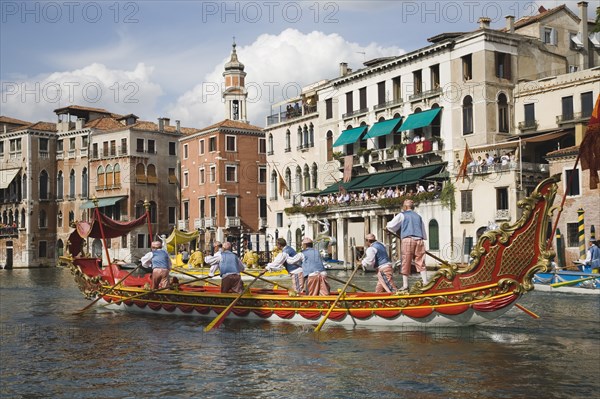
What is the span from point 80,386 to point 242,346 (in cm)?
404

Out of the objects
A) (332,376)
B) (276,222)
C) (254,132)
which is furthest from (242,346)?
(254,132)

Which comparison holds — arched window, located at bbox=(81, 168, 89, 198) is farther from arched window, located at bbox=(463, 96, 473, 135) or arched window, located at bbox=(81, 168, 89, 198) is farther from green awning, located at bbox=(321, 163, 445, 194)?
arched window, located at bbox=(463, 96, 473, 135)

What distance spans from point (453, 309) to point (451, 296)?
251mm

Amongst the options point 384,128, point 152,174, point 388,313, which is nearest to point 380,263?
point 388,313

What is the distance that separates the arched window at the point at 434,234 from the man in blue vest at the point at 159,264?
69.2 feet

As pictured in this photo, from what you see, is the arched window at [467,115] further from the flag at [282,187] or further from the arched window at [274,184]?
the arched window at [274,184]

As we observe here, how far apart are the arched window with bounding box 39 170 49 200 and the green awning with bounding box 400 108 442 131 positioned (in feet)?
111

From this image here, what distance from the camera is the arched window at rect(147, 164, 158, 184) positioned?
59875 millimetres

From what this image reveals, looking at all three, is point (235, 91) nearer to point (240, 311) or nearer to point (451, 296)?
point (240, 311)

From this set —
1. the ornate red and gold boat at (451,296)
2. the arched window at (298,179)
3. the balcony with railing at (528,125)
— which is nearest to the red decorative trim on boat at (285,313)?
the ornate red and gold boat at (451,296)

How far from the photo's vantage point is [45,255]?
61469 millimetres

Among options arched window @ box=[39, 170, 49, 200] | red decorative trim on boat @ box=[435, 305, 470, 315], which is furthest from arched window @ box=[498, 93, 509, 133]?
arched window @ box=[39, 170, 49, 200]

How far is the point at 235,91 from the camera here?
75.3 meters

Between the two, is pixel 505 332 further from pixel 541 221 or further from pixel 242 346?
pixel 242 346
